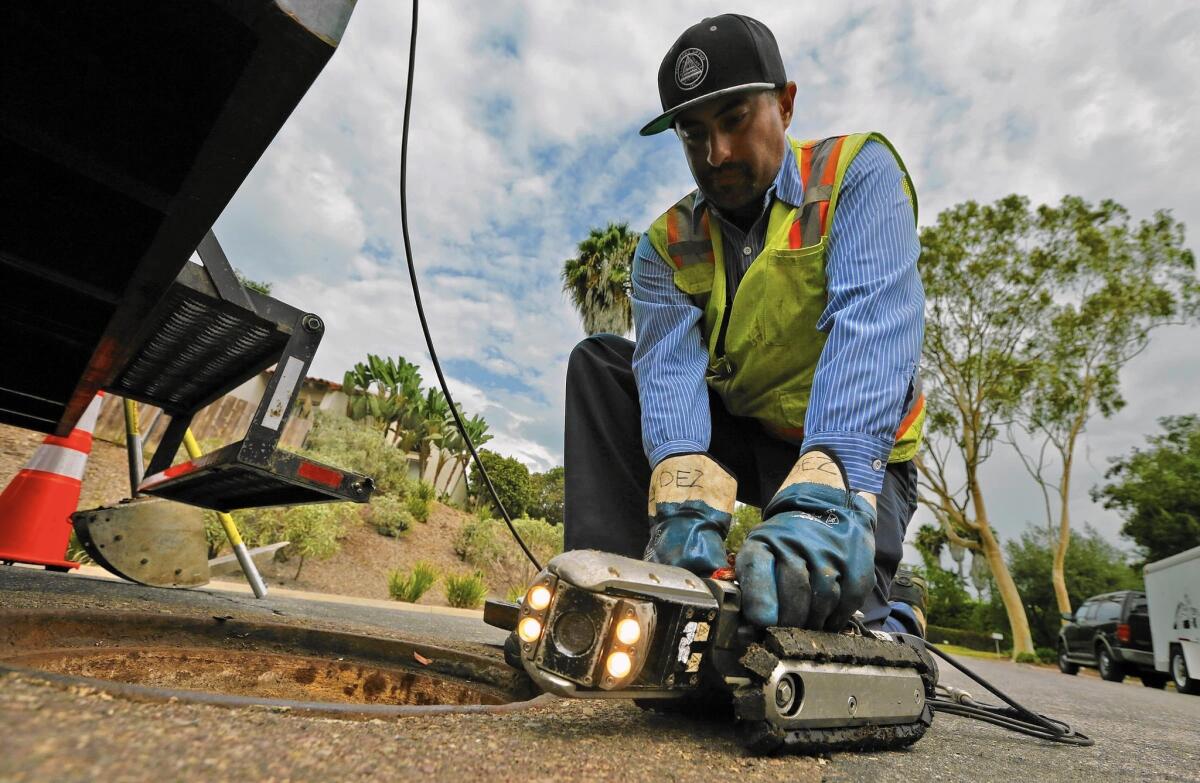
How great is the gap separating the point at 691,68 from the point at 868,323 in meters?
0.70

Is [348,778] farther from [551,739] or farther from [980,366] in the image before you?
[980,366]

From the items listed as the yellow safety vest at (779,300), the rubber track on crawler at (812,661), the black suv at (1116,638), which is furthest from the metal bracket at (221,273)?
the black suv at (1116,638)

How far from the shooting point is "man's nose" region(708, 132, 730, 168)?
1.57 metres

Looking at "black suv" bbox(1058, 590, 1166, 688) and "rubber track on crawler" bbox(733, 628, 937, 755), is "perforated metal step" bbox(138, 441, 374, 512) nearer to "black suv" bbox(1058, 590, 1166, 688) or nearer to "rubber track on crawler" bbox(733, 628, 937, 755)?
"rubber track on crawler" bbox(733, 628, 937, 755)

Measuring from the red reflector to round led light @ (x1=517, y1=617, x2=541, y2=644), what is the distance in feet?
4.61

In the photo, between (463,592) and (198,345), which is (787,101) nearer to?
(198,345)

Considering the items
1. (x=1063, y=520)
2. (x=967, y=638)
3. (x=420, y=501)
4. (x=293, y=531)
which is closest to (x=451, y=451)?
(x=420, y=501)

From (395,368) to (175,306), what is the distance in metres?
20.9

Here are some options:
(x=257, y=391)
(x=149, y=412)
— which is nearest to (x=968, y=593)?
(x=257, y=391)

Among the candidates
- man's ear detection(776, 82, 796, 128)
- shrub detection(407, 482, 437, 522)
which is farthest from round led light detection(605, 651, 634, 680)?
shrub detection(407, 482, 437, 522)

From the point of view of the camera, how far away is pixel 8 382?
7.72 ft

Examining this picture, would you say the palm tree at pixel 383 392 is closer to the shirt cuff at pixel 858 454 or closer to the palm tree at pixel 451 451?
the palm tree at pixel 451 451

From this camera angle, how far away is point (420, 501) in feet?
51.8

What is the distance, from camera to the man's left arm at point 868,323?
1248 mm
